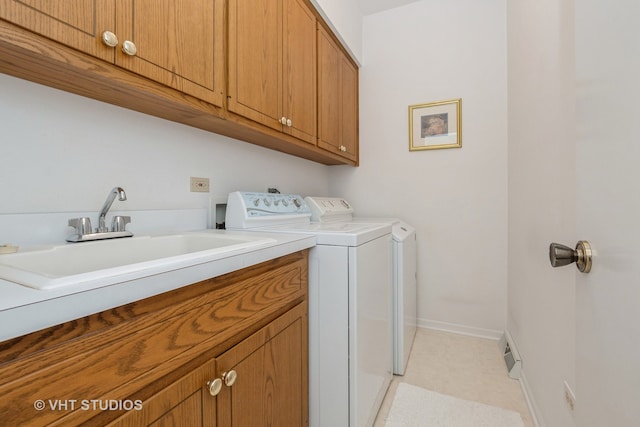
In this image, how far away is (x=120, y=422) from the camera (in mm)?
520

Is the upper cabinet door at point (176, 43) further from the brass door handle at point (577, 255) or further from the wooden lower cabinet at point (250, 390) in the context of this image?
the brass door handle at point (577, 255)

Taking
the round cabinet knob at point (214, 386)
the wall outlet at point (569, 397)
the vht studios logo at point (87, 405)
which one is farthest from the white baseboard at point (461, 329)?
the vht studios logo at point (87, 405)

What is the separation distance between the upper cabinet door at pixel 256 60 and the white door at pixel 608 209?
110 cm

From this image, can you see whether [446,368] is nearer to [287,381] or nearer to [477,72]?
[287,381]

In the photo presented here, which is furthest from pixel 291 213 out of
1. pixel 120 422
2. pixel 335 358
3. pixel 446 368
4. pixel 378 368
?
pixel 446 368

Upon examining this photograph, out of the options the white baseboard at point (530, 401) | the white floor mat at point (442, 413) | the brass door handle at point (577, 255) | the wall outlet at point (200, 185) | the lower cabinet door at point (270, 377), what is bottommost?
the white floor mat at point (442, 413)

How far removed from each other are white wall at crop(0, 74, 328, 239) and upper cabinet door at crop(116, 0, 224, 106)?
327 millimetres

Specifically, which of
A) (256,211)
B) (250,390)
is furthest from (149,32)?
(250,390)

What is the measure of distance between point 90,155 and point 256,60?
78cm

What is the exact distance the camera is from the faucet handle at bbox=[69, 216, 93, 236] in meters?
0.92

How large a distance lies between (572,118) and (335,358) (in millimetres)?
1213

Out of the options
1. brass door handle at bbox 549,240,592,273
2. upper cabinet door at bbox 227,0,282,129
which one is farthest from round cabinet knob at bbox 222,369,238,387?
upper cabinet door at bbox 227,0,282,129

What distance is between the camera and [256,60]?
1312 mm

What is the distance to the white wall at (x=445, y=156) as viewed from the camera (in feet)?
7.30
